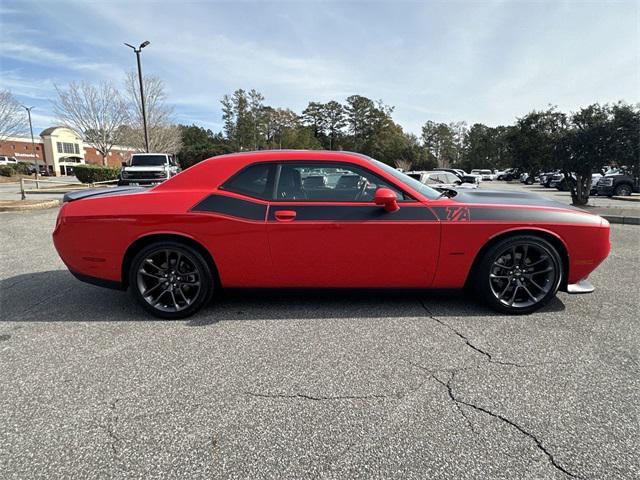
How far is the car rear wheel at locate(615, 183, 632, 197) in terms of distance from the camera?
17.2 meters

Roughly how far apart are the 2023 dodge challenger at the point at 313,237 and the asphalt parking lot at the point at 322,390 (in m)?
0.34

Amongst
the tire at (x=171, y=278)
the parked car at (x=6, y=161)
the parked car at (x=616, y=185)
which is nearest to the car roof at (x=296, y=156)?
the tire at (x=171, y=278)

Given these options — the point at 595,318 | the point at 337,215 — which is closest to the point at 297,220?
the point at 337,215

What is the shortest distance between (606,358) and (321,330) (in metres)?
2.16

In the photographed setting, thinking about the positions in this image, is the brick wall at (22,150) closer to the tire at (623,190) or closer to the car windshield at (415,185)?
the tire at (623,190)

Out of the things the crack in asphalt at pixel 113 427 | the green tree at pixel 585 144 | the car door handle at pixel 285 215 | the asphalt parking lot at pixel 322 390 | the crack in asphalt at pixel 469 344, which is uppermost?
the green tree at pixel 585 144

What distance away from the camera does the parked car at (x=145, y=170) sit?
53.6ft

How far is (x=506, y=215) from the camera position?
3311 mm

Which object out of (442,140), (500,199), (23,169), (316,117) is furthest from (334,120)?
(500,199)

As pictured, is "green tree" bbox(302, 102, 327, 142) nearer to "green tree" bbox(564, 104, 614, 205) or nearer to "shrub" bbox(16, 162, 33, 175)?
"shrub" bbox(16, 162, 33, 175)

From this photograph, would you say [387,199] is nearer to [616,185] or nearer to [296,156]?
[296,156]

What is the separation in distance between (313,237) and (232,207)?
2.59 ft

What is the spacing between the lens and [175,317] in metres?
3.38

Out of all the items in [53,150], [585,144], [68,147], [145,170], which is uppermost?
[68,147]
